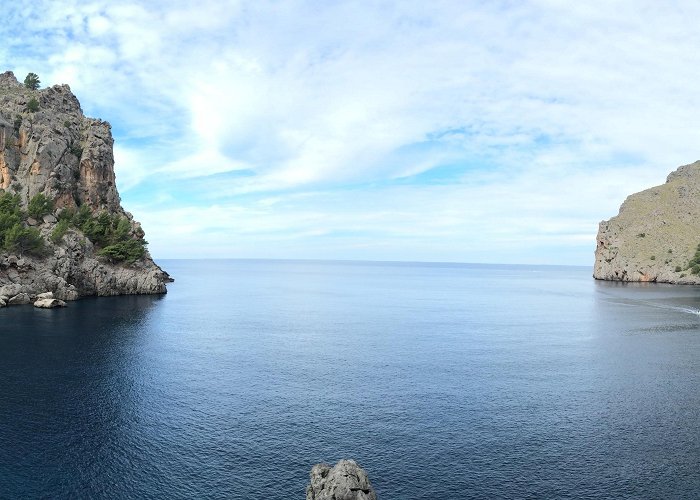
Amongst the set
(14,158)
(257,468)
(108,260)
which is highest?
(14,158)

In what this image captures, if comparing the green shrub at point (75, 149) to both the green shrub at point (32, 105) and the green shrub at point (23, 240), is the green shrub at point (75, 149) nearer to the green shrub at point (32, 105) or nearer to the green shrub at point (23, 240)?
the green shrub at point (32, 105)

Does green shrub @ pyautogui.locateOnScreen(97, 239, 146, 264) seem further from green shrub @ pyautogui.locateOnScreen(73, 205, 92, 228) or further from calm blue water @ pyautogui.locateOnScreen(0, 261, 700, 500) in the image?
calm blue water @ pyautogui.locateOnScreen(0, 261, 700, 500)

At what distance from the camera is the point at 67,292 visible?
128000mm

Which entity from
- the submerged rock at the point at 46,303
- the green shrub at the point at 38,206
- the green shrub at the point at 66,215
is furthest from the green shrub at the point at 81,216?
the submerged rock at the point at 46,303

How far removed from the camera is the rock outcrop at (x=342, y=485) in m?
28.4

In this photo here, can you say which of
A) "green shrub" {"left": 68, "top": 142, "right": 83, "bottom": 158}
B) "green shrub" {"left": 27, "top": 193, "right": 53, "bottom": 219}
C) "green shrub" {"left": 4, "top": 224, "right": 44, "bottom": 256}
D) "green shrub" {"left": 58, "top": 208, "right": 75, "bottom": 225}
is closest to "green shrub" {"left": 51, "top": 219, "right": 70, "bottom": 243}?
A: "green shrub" {"left": 4, "top": 224, "right": 44, "bottom": 256}

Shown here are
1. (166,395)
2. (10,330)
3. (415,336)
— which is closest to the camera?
(166,395)

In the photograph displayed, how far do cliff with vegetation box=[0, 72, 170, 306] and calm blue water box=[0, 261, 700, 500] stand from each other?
3116 centimetres

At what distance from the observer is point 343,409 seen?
5059cm

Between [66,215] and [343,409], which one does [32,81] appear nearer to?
[66,215]

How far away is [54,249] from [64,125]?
2149 inches

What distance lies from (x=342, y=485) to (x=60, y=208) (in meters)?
150

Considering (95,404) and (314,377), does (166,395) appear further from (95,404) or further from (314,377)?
(314,377)

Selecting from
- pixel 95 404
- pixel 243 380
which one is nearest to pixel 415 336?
pixel 243 380
